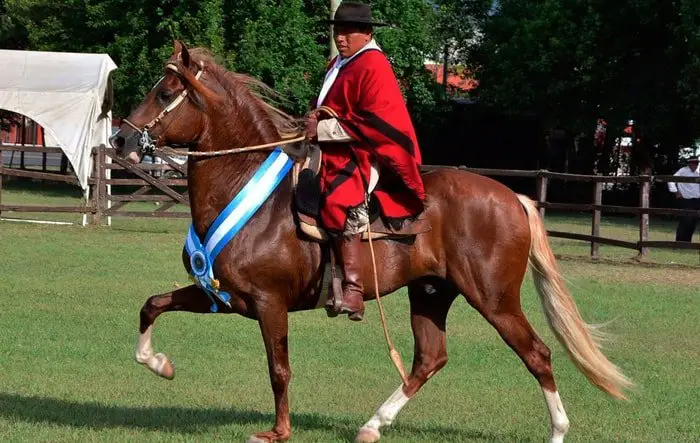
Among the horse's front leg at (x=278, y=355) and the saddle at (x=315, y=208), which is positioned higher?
the saddle at (x=315, y=208)

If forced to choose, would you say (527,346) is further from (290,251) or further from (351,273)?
(290,251)

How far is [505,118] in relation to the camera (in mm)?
40688

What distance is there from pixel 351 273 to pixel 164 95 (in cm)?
160

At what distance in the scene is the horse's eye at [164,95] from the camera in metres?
6.93

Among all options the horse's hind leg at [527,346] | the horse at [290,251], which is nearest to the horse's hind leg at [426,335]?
the horse at [290,251]

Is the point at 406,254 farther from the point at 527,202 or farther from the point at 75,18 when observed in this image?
the point at 75,18

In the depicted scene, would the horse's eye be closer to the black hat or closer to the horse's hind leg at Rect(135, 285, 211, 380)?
the black hat

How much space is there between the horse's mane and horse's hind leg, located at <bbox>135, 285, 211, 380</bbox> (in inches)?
46.5

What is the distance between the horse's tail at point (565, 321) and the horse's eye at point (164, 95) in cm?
246

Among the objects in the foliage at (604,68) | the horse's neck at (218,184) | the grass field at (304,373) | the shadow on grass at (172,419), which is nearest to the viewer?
the horse's neck at (218,184)

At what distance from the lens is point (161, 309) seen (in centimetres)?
718

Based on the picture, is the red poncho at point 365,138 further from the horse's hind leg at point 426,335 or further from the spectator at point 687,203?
the spectator at point 687,203

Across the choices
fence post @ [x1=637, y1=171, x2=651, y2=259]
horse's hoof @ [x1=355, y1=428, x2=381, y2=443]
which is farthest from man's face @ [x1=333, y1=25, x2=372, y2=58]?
fence post @ [x1=637, y1=171, x2=651, y2=259]

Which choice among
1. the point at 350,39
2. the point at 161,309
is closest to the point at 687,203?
the point at 350,39
